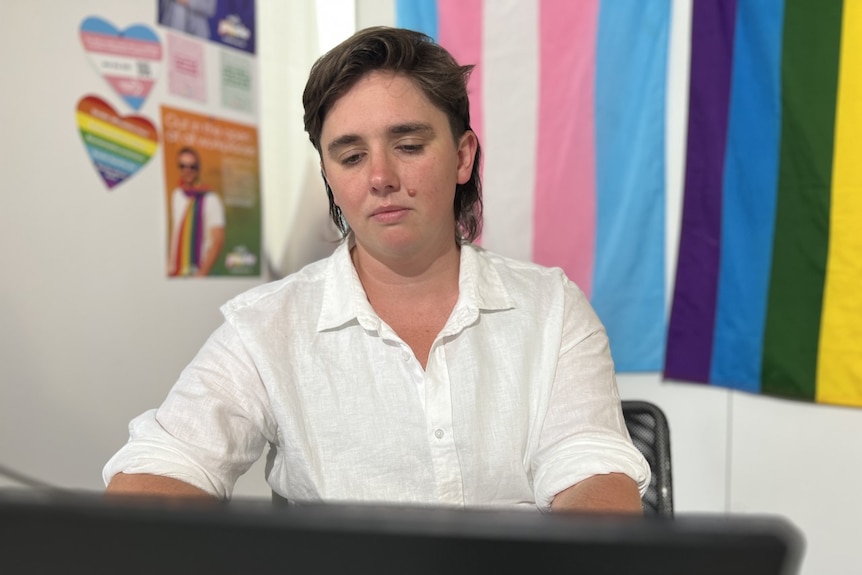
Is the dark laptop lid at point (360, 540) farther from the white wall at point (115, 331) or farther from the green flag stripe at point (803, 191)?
the green flag stripe at point (803, 191)

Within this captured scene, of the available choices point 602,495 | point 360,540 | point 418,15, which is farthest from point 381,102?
point 418,15

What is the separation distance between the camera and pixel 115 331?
189 centimetres

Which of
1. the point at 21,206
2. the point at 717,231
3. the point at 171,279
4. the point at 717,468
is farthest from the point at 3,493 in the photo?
the point at 717,468

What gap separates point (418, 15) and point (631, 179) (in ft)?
2.73

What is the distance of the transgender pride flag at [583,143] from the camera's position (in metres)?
2.15

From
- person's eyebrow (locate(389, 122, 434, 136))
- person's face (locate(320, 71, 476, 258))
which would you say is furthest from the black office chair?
person's eyebrow (locate(389, 122, 434, 136))

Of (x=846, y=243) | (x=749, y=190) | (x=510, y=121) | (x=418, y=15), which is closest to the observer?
(x=846, y=243)

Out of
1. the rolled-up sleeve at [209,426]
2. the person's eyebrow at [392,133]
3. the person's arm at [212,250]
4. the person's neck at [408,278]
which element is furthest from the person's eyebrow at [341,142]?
the person's arm at [212,250]

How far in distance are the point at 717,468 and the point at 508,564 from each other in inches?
79.8

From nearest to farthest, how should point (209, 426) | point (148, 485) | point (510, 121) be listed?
point (148, 485) → point (209, 426) → point (510, 121)

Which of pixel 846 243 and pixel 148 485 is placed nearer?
pixel 148 485

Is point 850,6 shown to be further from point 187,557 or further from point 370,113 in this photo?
point 187,557

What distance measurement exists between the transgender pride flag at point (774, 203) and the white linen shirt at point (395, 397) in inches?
35.0

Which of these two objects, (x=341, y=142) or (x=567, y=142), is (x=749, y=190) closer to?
(x=567, y=142)
